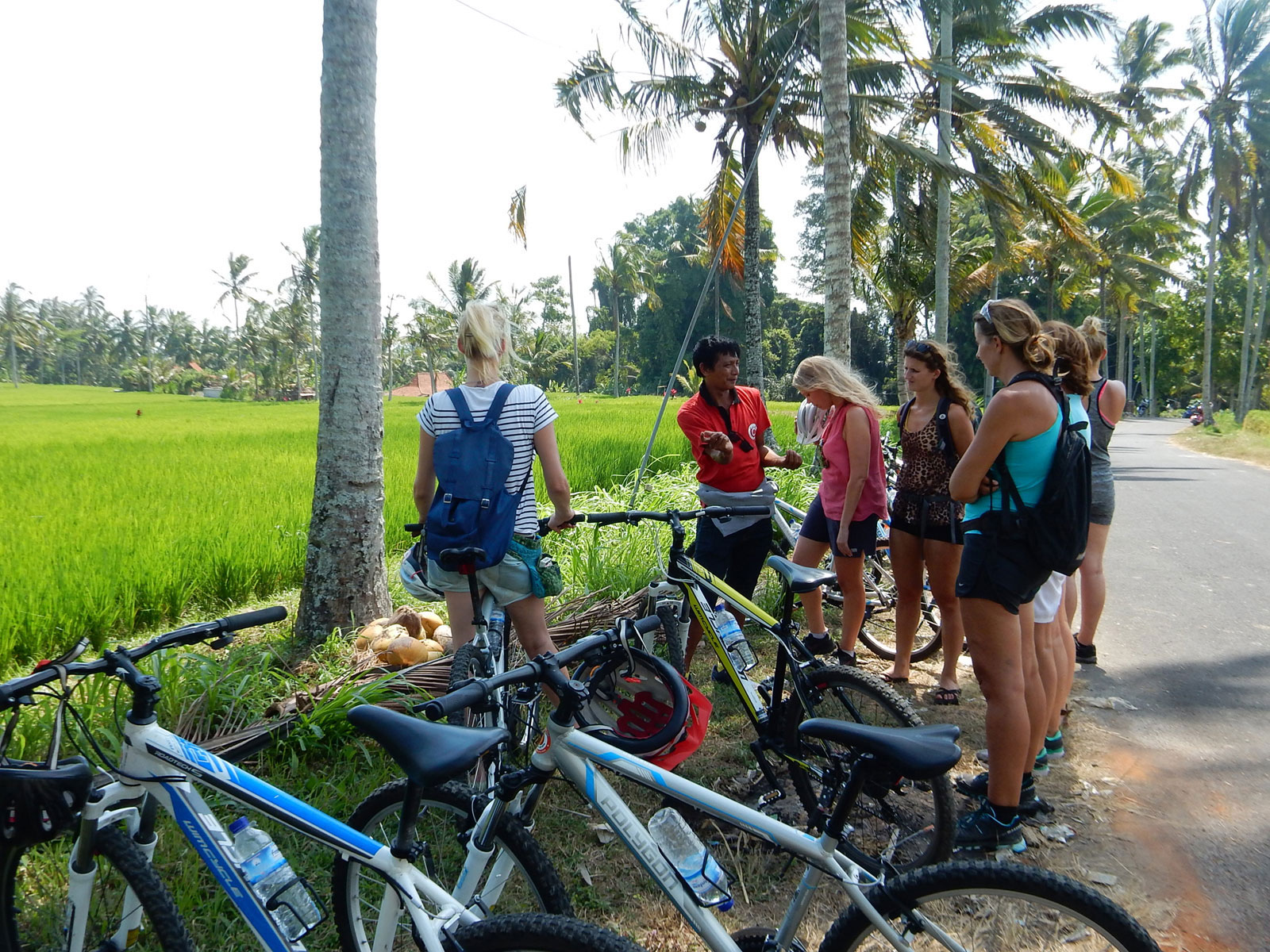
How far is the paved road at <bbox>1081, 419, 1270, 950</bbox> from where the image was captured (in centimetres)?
269

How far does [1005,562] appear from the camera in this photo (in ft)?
8.82

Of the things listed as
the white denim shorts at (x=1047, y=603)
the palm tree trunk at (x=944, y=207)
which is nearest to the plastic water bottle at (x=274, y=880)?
the white denim shorts at (x=1047, y=603)

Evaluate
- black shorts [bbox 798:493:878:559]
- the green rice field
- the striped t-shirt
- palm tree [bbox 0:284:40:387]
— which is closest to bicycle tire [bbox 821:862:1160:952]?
the striped t-shirt

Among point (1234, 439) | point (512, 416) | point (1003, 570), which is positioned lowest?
point (1234, 439)

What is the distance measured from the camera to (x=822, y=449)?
14.4ft

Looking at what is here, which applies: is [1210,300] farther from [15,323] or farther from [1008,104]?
[15,323]

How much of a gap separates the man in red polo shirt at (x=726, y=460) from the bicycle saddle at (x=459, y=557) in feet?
5.09

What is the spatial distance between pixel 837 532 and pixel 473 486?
221cm

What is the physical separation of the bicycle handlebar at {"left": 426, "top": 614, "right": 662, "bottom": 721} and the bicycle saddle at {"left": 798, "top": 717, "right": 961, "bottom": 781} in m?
0.55

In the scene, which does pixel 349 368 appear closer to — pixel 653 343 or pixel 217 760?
pixel 217 760

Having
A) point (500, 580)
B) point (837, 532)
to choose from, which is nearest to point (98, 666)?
point (500, 580)

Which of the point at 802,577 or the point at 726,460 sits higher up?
the point at 726,460

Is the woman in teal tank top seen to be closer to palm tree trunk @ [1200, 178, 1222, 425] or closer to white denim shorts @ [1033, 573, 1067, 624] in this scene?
white denim shorts @ [1033, 573, 1067, 624]

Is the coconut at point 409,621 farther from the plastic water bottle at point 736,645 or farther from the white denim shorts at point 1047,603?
the white denim shorts at point 1047,603
